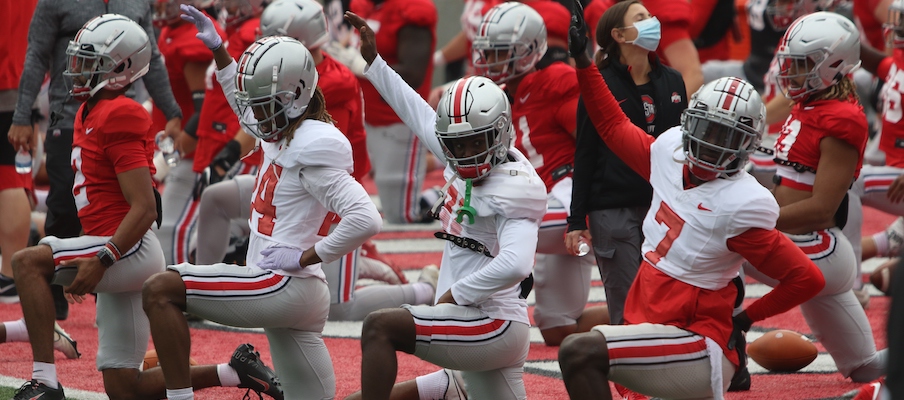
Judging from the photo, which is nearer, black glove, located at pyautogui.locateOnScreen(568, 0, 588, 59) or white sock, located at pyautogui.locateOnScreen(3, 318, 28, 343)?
black glove, located at pyautogui.locateOnScreen(568, 0, 588, 59)

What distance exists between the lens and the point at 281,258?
175 inches

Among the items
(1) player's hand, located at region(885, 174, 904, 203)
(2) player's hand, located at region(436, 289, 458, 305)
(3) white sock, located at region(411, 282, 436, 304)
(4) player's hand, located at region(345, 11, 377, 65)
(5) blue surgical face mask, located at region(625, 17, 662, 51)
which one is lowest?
(3) white sock, located at region(411, 282, 436, 304)

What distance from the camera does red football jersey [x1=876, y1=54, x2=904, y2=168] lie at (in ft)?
22.1

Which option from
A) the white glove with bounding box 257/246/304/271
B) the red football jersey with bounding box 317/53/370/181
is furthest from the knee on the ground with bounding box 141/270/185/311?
the red football jersey with bounding box 317/53/370/181

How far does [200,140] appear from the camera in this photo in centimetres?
746

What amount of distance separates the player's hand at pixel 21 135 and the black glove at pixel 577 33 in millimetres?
3322

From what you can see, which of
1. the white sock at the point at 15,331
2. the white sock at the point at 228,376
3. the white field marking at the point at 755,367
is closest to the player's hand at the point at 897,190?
the white field marking at the point at 755,367

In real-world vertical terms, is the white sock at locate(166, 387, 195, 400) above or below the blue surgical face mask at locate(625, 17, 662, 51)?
below

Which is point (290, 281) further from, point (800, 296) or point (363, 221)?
point (800, 296)

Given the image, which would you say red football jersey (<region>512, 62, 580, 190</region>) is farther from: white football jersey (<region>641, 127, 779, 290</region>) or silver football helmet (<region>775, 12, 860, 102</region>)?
white football jersey (<region>641, 127, 779, 290</region>)

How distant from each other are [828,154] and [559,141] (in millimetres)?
1516

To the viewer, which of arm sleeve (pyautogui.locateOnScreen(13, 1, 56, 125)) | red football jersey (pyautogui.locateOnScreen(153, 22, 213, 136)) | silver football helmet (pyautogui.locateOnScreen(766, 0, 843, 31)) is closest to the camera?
arm sleeve (pyautogui.locateOnScreen(13, 1, 56, 125))

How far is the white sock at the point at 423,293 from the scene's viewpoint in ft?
22.5

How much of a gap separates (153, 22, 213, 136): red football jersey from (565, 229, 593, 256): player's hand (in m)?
3.17
